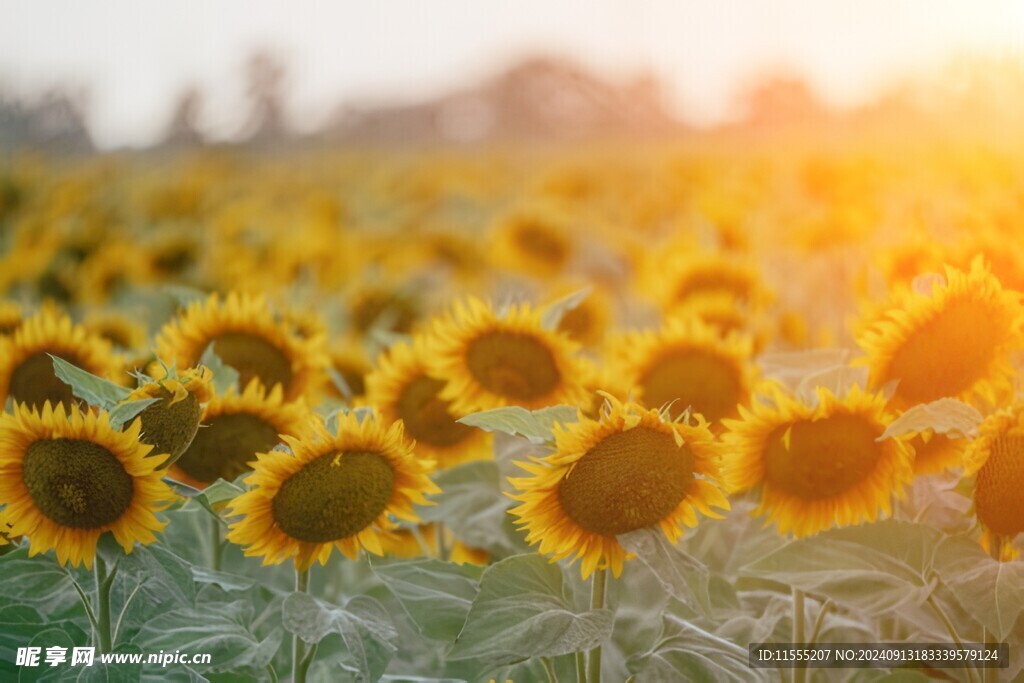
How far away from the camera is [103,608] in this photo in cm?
96

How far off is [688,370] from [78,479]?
0.67 meters

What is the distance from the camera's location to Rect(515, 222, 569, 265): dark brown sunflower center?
2.12m

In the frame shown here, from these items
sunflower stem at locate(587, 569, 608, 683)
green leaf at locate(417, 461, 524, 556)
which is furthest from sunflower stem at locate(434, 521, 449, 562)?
→ sunflower stem at locate(587, 569, 608, 683)

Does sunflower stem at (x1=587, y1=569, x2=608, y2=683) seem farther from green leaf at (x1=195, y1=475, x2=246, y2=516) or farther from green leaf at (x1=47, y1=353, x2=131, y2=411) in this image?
green leaf at (x1=47, y1=353, x2=131, y2=411)

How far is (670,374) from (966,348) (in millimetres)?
A: 341

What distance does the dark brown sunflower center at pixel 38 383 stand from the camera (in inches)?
46.3

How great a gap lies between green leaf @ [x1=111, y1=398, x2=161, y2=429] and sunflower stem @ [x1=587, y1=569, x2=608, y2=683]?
394 millimetres

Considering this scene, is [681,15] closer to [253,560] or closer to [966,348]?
[966,348]

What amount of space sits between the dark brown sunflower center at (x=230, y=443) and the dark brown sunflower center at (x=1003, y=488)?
2.12 feet

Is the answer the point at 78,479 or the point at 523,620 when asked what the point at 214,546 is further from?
the point at 523,620

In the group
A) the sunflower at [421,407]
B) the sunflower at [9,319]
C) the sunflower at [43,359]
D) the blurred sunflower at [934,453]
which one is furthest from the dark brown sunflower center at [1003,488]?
the sunflower at [9,319]

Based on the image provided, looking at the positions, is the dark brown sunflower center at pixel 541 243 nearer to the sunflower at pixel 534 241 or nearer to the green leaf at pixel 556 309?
the sunflower at pixel 534 241

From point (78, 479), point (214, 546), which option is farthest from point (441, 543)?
point (78, 479)

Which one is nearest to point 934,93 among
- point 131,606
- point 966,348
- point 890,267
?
point 890,267
